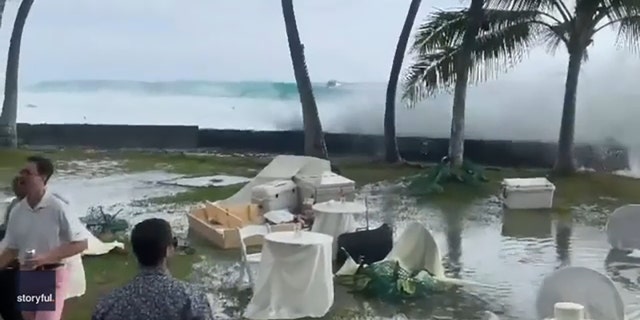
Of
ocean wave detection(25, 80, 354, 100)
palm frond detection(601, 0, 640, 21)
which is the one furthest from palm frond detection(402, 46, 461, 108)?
ocean wave detection(25, 80, 354, 100)

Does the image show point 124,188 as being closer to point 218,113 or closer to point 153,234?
point 153,234

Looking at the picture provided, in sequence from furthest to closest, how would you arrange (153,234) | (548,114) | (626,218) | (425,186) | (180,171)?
(548,114) → (180,171) → (425,186) → (626,218) → (153,234)

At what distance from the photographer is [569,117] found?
51.7 feet

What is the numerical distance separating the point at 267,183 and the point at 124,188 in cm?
393

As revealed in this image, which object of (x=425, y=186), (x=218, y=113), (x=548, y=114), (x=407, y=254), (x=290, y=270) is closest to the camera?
(x=290, y=270)

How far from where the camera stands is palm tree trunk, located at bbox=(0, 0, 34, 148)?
21.2 meters

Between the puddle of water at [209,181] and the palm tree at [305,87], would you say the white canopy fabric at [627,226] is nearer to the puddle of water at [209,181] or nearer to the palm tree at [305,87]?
the puddle of water at [209,181]

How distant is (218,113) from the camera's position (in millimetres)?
42625

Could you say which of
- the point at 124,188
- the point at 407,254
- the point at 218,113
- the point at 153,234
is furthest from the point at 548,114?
the point at 153,234

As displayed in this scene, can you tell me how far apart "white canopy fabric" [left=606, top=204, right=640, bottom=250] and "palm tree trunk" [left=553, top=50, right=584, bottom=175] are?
5791 millimetres

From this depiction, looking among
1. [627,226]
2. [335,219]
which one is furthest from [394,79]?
[335,219]

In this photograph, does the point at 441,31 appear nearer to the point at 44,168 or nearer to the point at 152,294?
the point at 44,168

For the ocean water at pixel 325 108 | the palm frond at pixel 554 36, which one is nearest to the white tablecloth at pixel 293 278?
the palm frond at pixel 554 36

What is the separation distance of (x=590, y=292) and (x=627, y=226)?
4.73 metres
